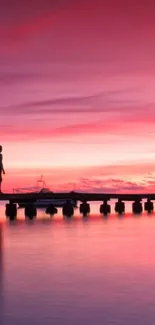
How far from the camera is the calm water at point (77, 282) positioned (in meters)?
13.2

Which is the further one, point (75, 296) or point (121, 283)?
point (121, 283)

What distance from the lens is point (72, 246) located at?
91.1 ft

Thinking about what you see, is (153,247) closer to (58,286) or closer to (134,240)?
(134,240)

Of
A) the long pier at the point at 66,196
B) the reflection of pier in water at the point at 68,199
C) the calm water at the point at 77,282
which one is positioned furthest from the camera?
the reflection of pier in water at the point at 68,199

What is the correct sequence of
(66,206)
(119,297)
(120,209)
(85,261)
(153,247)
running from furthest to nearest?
(120,209) → (66,206) → (153,247) → (85,261) → (119,297)

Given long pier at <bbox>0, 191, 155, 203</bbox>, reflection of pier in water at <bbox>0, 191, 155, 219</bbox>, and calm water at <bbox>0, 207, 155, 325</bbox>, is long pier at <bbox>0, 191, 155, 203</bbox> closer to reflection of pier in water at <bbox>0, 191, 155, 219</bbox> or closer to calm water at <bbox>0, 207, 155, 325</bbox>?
reflection of pier in water at <bbox>0, 191, 155, 219</bbox>

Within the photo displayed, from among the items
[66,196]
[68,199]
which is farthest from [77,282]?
[68,199]

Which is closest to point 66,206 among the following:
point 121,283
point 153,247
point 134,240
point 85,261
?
point 134,240

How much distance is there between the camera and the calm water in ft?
43.5

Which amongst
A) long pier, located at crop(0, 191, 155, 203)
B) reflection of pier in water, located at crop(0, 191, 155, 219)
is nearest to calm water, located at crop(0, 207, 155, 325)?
long pier, located at crop(0, 191, 155, 203)

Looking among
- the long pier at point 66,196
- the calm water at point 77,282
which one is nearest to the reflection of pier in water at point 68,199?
the long pier at point 66,196

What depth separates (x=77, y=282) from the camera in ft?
56.7

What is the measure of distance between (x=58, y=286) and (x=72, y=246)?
11211mm

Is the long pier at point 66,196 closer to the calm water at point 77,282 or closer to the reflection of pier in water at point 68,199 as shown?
the reflection of pier in water at point 68,199
